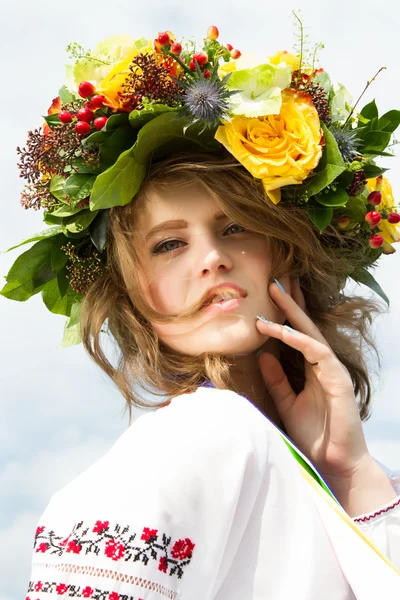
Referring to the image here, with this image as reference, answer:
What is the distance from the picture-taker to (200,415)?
6.37 ft

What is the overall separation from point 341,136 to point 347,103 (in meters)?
0.20

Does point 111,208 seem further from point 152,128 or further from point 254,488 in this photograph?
point 254,488

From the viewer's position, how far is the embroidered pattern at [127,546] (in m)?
1.67

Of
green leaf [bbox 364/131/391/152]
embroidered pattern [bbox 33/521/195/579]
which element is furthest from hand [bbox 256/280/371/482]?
embroidered pattern [bbox 33/521/195/579]

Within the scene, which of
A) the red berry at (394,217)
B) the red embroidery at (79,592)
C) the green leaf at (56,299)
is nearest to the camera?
the red embroidery at (79,592)

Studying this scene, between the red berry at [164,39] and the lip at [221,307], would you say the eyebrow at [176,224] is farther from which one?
the red berry at [164,39]

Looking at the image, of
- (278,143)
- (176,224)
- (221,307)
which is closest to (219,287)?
(221,307)

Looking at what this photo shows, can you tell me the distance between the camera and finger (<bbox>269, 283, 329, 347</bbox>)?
2.52 m

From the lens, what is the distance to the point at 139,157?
2.46 m

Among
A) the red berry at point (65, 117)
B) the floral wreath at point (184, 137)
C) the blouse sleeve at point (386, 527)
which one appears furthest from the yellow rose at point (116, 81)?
the blouse sleeve at point (386, 527)

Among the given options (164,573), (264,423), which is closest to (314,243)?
(264,423)

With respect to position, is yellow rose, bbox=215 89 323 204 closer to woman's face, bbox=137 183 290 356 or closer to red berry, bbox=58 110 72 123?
woman's face, bbox=137 183 290 356

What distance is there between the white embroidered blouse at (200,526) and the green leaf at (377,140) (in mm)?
1136

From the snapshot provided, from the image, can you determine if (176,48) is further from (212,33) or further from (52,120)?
(52,120)
